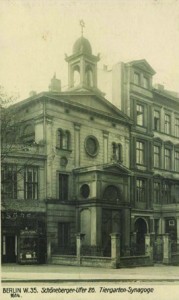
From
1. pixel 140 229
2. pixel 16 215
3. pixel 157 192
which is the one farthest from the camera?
pixel 157 192

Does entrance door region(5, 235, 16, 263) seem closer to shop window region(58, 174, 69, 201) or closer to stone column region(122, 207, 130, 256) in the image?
shop window region(58, 174, 69, 201)

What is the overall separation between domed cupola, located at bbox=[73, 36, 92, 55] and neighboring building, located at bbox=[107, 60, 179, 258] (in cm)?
393

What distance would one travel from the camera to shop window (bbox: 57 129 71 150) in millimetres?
28516

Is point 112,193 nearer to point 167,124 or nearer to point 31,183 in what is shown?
point 31,183

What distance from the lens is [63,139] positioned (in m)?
28.8

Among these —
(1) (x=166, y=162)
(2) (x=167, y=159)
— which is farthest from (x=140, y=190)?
(2) (x=167, y=159)

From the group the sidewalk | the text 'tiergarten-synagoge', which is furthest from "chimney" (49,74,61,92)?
the sidewalk

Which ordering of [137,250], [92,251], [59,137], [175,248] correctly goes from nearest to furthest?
[92,251], [137,250], [175,248], [59,137]

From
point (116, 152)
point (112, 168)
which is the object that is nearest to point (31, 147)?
point (112, 168)

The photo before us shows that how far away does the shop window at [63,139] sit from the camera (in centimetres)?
2852

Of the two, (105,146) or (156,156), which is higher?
(105,146)

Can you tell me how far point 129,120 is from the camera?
109 feet

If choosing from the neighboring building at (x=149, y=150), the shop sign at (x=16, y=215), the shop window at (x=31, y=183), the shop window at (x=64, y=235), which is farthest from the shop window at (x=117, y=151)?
the shop sign at (x=16, y=215)

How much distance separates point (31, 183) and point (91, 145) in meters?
5.45
